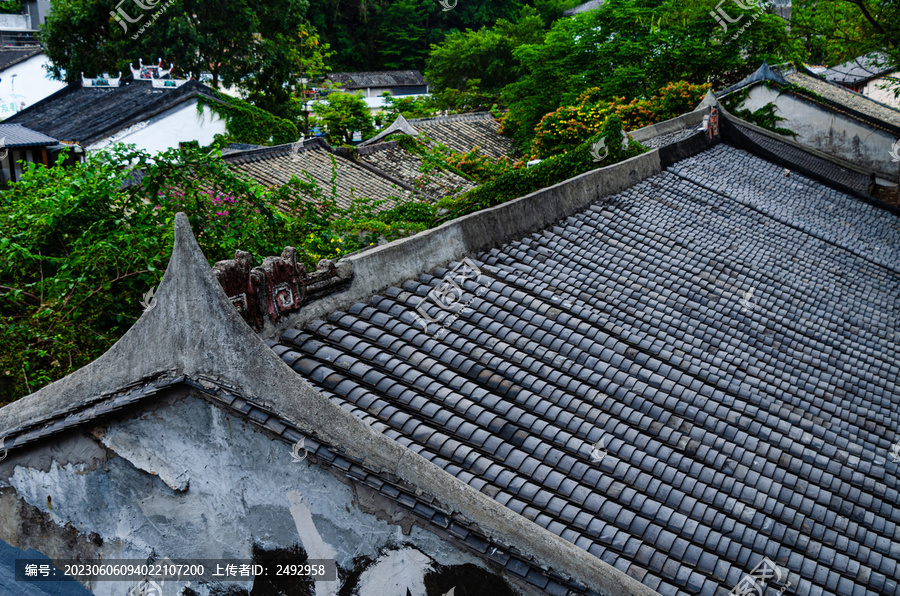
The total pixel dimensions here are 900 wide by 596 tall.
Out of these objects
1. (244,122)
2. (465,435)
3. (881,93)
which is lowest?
(244,122)

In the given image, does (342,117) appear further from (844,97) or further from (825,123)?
(844,97)

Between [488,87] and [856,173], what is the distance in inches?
981

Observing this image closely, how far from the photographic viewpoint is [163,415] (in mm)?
4914

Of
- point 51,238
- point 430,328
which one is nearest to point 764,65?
point 430,328

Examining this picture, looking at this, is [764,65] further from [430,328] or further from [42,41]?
[42,41]

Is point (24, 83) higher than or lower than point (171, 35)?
lower

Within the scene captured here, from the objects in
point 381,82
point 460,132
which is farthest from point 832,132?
point 381,82

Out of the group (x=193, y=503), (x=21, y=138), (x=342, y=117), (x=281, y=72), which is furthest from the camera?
(x=281, y=72)

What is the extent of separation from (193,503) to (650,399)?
15.4 ft

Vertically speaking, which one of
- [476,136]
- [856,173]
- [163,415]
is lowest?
[476,136]

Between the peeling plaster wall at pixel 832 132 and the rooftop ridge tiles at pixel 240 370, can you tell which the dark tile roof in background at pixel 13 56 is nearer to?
the peeling plaster wall at pixel 832 132

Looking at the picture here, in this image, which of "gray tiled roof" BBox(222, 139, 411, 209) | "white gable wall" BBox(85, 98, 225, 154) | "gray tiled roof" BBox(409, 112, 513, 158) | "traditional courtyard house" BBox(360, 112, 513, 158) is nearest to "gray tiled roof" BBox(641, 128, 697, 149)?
"gray tiled roof" BBox(222, 139, 411, 209)

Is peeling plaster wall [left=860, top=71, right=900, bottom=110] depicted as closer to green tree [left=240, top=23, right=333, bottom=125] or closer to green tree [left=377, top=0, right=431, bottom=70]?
green tree [left=240, top=23, right=333, bottom=125]

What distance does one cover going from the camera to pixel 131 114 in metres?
23.0
